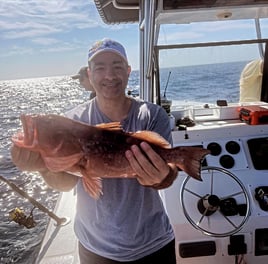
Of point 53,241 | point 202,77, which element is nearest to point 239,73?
point 202,77

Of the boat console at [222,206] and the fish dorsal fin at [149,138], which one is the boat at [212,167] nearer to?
the boat console at [222,206]

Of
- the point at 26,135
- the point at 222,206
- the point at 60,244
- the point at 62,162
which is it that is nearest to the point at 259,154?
the point at 222,206

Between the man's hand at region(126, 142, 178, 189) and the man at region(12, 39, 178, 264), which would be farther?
the man at region(12, 39, 178, 264)

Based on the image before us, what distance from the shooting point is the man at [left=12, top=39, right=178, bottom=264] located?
200 centimetres

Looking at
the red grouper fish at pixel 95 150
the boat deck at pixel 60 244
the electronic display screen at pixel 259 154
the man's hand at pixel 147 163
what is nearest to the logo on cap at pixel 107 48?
the red grouper fish at pixel 95 150

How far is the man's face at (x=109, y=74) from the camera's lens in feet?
6.53

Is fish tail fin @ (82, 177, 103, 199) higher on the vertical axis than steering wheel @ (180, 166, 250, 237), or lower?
higher

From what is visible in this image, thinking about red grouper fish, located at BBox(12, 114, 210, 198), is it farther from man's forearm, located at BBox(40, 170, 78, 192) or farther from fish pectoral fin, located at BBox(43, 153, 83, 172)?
man's forearm, located at BBox(40, 170, 78, 192)

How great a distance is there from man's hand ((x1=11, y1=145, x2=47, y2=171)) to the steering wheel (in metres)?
1.75

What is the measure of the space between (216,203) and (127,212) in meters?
1.48

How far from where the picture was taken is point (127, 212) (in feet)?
6.56

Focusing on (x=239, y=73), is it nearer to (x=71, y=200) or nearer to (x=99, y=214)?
(x=71, y=200)

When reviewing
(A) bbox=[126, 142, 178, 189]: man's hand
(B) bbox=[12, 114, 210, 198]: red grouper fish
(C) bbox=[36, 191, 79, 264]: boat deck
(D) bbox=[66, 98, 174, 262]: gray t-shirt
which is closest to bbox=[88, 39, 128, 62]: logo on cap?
(D) bbox=[66, 98, 174, 262]: gray t-shirt

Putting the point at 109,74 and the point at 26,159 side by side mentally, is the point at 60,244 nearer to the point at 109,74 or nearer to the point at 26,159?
the point at 26,159
